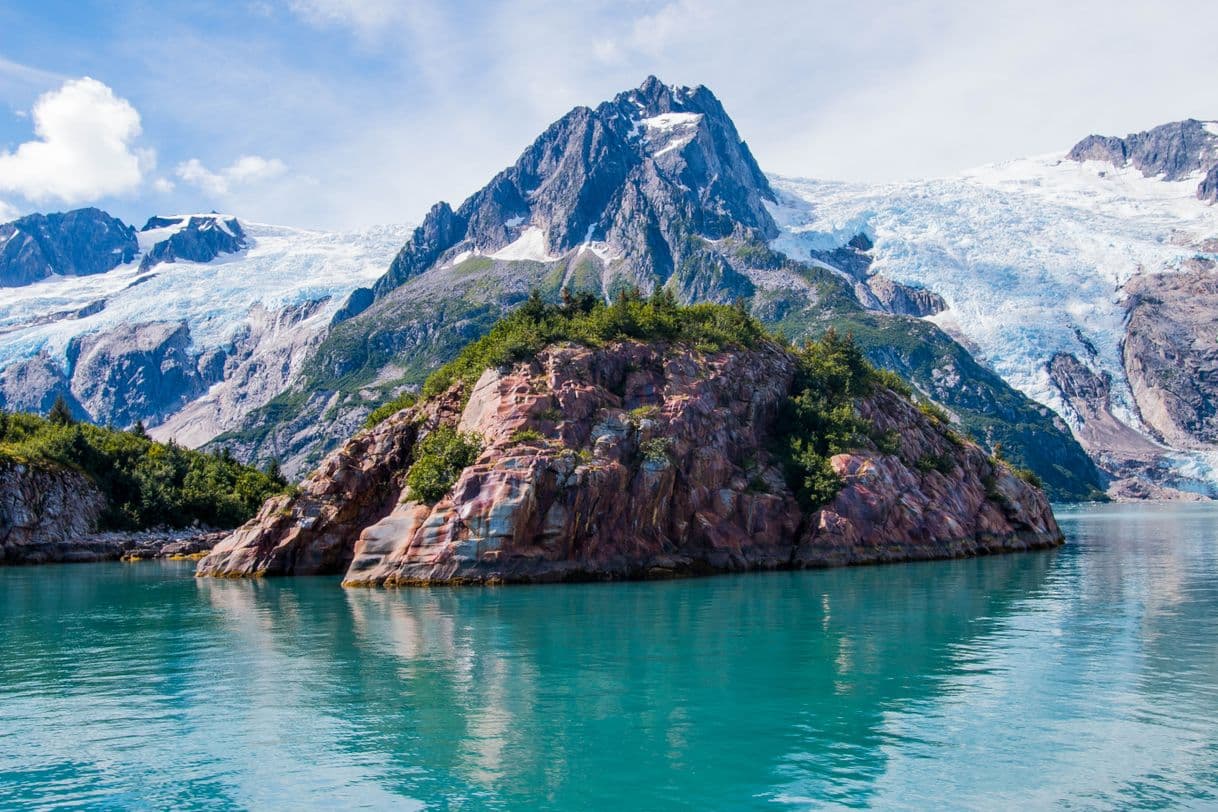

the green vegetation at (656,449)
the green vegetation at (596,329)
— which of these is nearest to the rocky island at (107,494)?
the green vegetation at (596,329)

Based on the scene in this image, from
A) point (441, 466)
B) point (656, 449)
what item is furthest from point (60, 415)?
point (656, 449)

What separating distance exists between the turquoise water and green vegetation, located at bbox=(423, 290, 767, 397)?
27.2 metres

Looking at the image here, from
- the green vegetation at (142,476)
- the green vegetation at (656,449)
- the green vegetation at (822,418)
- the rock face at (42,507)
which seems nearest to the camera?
the green vegetation at (656,449)

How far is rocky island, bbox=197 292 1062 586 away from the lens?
67.9m

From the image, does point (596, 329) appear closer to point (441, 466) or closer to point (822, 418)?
point (441, 466)

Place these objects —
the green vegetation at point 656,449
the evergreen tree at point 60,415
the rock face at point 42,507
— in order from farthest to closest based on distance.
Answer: the evergreen tree at point 60,415 → the rock face at point 42,507 → the green vegetation at point 656,449

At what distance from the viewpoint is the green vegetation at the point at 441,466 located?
69375mm

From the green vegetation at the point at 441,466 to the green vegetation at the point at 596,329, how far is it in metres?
8.82

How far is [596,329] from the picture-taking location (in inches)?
3243

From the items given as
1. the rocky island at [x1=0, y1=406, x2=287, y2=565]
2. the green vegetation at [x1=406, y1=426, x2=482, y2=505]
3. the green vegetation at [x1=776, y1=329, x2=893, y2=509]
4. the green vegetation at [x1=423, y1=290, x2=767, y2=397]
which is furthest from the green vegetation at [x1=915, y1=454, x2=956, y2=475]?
the rocky island at [x1=0, y1=406, x2=287, y2=565]

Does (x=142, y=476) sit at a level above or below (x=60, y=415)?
below

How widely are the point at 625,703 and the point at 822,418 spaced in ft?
190

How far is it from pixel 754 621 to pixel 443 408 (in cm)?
4240

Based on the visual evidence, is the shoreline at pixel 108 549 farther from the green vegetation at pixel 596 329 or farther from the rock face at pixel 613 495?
the green vegetation at pixel 596 329
